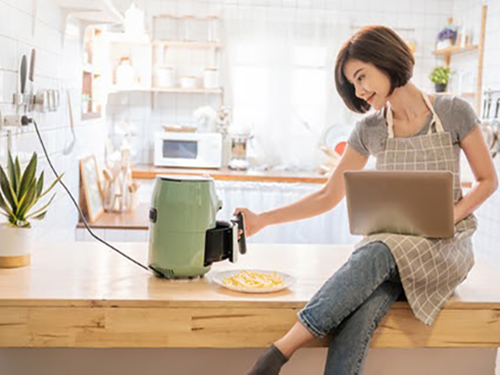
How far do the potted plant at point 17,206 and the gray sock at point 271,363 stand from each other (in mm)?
765

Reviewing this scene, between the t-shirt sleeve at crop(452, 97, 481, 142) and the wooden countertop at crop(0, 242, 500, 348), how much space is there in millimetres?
461

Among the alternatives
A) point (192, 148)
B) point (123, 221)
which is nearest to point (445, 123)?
point (123, 221)

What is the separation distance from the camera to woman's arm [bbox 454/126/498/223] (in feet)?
6.61

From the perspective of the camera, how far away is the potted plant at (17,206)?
6.43 feet

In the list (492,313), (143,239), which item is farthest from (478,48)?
(492,313)

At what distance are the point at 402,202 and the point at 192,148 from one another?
10.0 feet

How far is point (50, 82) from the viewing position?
2.80 meters

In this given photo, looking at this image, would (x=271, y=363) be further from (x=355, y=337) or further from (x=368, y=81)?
(x=368, y=81)

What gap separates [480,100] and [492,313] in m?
2.90

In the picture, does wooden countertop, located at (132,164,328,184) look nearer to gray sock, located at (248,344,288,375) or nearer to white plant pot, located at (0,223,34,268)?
white plant pot, located at (0,223,34,268)

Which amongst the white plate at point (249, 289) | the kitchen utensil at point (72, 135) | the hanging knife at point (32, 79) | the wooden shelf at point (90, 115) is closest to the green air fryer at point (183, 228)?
the white plate at point (249, 289)

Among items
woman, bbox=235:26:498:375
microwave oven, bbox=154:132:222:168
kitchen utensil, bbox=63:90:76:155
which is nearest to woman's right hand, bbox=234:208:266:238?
woman, bbox=235:26:498:375

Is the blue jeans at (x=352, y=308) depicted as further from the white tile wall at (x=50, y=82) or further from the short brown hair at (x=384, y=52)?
the white tile wall at (x=50, y=82)

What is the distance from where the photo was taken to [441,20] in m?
5.16
